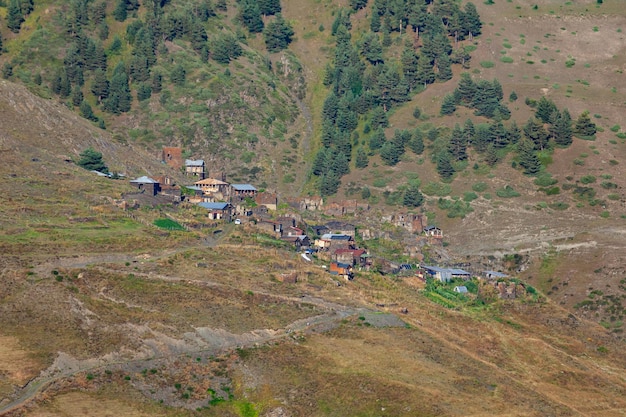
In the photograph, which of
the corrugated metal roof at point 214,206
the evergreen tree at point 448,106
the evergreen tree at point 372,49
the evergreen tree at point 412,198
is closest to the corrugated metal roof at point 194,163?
the corrugated metal roof at point 214,206

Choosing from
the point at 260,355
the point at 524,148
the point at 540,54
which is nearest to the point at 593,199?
the point at 524,148

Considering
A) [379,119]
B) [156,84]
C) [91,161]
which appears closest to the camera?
[91,161]

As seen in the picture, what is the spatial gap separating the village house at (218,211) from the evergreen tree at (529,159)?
154ft

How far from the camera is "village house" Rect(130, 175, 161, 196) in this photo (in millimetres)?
132125

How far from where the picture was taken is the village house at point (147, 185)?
13212 centimetres

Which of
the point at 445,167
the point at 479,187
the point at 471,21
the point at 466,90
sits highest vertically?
the point at 471,21

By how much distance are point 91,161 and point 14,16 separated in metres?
57.3

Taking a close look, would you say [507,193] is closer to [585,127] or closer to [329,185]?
[585,127]

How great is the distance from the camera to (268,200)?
460ft

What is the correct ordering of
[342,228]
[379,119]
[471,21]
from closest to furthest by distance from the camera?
[342,228] → [379,119] → [471,21]

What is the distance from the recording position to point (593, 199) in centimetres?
14275

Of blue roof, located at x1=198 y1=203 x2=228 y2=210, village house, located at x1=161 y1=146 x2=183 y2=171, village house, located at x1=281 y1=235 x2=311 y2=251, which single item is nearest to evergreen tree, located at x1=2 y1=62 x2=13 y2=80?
A: village house, located at x1=161 y1=146 x2=183 y2=171

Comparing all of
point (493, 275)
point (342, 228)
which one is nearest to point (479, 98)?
point (342, 228)

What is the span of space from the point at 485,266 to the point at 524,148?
104 feet
